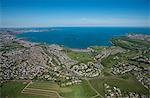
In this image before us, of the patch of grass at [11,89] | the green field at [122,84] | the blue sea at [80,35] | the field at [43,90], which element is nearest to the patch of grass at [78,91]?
the field at [43,90]

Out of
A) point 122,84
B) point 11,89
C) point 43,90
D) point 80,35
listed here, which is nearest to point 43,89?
point 43,90

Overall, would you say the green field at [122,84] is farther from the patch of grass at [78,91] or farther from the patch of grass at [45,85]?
the patch of grass at [45,85]

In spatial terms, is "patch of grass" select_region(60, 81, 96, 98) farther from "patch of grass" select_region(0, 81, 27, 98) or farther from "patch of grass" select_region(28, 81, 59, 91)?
"patch of grass" select_region(0, 81, 27, 98)

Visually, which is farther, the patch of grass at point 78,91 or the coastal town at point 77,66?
the coastal town at point 77,66

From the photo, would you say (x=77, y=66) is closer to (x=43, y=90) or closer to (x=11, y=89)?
(x=43, y=90)

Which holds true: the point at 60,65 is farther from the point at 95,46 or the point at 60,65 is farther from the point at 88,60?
the point at 95,46

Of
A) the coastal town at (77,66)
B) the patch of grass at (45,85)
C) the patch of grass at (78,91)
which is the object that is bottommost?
the patch of grass at (78,91)

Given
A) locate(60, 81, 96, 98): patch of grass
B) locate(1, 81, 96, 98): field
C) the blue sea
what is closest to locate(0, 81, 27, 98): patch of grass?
locate(1, 81, 96, 98): field
